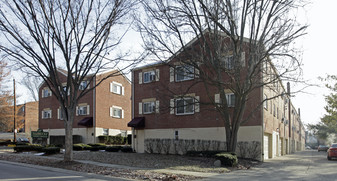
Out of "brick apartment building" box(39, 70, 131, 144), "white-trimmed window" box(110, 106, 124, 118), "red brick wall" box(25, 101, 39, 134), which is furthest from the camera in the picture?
"red brick wall" box(25, 101, 39, 134)

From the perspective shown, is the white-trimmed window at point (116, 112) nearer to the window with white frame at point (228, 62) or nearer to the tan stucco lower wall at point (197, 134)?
the tan stucco lower wall at point (197, 134)

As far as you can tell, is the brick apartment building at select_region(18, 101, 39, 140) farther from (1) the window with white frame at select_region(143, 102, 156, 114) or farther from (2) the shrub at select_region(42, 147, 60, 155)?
(2) the shrub at select_region(42, 147, 60, 155)

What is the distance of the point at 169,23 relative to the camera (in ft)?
58.4

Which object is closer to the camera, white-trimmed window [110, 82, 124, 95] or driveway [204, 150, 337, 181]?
driveway [204, 150, 337, 181]

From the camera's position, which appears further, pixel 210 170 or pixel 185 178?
pixel 210 170

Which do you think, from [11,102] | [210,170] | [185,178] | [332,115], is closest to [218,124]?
[210,170]

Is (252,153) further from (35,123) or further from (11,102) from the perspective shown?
(35,123)

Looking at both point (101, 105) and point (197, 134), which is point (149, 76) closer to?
point (197, 134)

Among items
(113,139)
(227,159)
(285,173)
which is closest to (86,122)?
(113,139)

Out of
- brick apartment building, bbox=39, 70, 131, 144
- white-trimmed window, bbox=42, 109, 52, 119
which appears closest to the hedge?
brick apartment building, bbox=39, 70, 131, 144

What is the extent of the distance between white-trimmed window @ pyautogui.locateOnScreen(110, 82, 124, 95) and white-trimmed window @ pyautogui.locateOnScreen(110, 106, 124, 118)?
2047 millimetres

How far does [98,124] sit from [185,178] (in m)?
24.5

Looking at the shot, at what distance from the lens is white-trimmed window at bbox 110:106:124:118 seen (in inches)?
1503

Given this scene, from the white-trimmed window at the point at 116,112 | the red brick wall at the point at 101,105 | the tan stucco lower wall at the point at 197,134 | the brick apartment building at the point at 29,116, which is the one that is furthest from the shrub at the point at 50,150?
the brick apartment building at the point at 29,116
